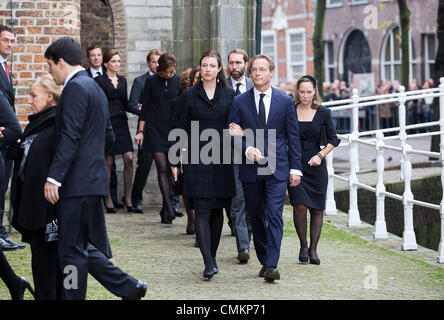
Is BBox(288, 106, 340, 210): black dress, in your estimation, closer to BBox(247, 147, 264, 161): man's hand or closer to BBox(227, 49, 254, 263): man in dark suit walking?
BBox(227, 49, 254, 263): man in dark suit walking

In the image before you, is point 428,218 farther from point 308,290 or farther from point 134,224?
point 308,290

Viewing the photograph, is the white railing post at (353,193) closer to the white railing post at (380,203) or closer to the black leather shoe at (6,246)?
the white railing post at (380,203)

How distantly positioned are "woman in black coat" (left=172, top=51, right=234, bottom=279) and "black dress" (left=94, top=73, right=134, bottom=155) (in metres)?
4.05

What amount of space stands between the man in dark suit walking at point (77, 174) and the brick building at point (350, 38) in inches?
1047

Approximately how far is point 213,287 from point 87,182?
2.09 m

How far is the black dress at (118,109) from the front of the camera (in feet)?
42.0

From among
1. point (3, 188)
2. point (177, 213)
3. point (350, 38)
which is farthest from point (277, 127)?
point (350, 38)

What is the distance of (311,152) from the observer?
9695 mm

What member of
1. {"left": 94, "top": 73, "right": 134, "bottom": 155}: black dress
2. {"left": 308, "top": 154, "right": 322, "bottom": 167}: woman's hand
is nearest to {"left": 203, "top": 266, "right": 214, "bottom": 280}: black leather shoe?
{"left": 308, "top": 154, "right": 322, "bottom": 167}: woman's hand

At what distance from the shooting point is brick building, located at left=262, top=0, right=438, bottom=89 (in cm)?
3753

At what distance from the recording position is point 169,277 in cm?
858

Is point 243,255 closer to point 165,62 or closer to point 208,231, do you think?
point 208,231

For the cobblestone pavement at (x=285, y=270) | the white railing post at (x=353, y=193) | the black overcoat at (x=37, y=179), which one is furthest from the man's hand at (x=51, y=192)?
the white railing post at (x=353, y=193)
